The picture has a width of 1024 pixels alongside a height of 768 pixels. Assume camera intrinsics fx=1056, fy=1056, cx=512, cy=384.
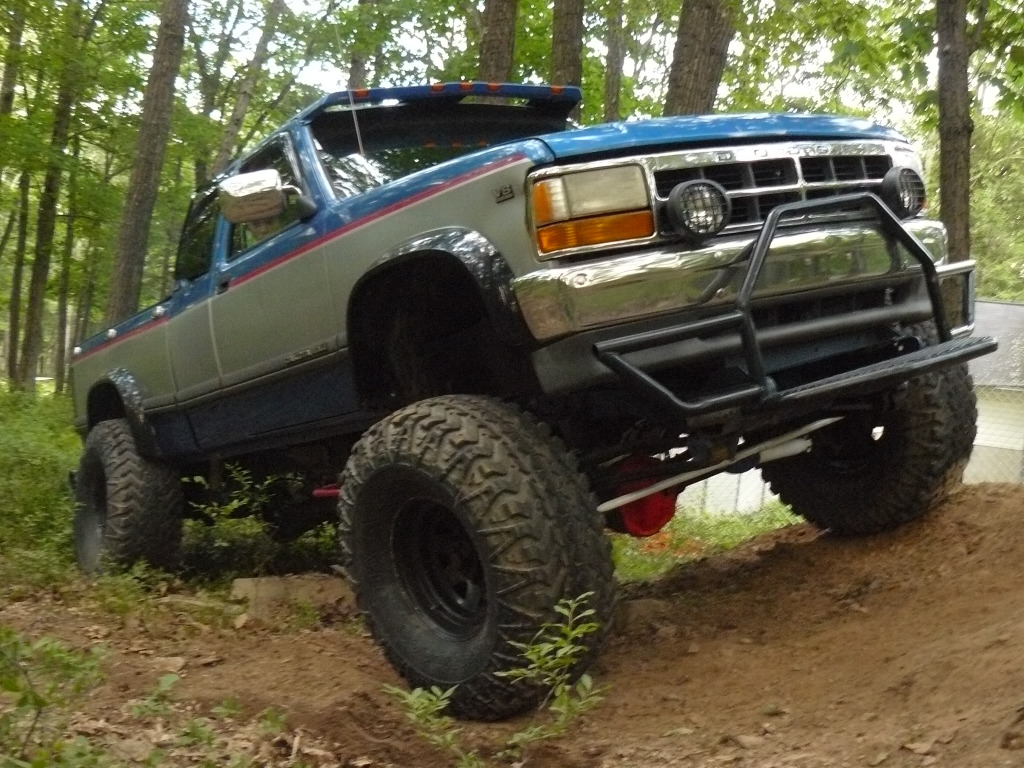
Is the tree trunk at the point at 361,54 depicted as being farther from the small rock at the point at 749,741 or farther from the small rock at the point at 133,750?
the small rock at the point at 749,741

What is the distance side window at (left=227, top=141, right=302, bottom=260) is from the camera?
4.34 metres

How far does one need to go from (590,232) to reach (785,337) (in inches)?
26.8

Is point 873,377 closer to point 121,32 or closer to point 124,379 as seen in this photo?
point 124,379

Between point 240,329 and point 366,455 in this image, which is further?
point 240,329

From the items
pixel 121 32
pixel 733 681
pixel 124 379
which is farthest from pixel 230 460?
pixel 121 32

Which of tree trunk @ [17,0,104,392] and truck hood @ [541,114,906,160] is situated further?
tree trunk @ [17,0,104,392]

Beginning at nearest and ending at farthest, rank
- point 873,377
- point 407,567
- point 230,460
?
point 873,377 → point 407,567 → point 230,460

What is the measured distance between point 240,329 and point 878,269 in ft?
8.71

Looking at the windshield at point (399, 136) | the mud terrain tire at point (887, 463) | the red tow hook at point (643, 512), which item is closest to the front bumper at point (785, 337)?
the mud terrain tire at point (887, 463)

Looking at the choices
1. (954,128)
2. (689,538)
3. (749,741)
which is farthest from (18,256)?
(749,741)

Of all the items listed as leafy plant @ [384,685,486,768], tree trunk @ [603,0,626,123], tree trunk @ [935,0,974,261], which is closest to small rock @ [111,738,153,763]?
leafy plant @ [384,685,486,768]

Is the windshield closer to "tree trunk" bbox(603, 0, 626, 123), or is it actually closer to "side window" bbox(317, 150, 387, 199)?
"side window" bbox(317, 150, 387, 199)

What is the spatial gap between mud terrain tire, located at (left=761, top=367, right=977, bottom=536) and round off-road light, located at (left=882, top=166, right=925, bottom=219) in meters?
0.72

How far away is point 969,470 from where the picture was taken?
944 centimetres
